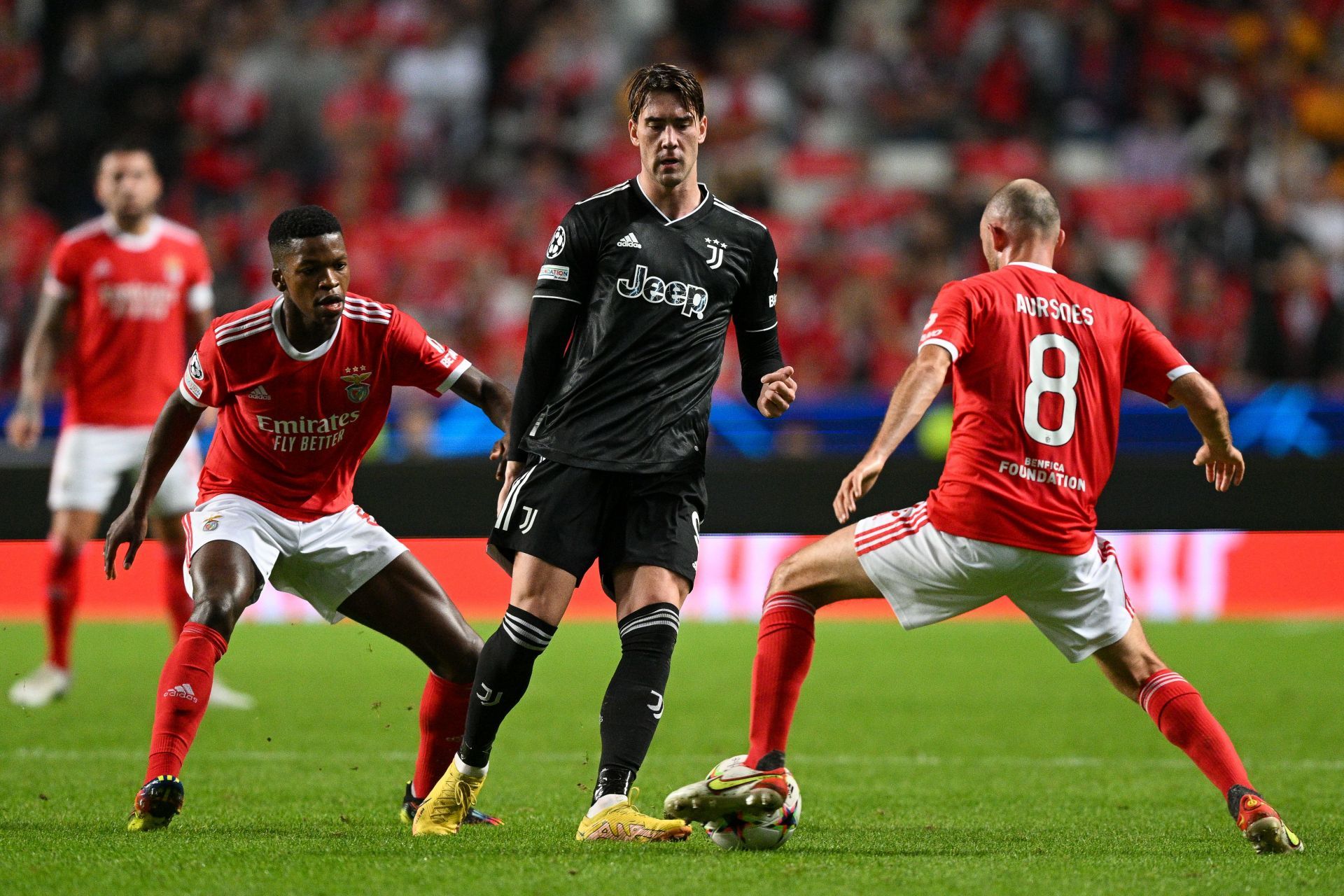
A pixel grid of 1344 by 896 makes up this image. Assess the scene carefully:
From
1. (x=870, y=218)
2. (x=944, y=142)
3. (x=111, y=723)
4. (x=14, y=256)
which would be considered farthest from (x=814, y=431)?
(x=14, y=256)

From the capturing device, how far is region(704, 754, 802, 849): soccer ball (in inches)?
165

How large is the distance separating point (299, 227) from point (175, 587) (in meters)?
3.30

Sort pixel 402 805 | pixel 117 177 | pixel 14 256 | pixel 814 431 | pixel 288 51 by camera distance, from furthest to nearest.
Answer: pixel 288 51
pixel 14 256
pixel 814 431
pixel 117 177
pixel 402 805

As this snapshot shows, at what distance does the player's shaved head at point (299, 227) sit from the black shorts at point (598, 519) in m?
0.90

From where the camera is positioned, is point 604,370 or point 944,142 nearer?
point 604,370

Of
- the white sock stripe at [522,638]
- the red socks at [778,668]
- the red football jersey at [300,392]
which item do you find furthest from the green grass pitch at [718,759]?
the red football jersey at [300,392]

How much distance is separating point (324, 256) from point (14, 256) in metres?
11.5

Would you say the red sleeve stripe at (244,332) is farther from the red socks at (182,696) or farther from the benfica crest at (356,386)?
the red socks at (182,696)

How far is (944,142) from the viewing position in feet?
50.8

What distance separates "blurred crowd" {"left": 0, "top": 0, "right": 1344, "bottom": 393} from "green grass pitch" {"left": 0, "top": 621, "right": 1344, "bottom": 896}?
4.79m

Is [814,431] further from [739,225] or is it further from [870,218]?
[739,225]

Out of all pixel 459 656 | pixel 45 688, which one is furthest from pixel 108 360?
pixel 459 656

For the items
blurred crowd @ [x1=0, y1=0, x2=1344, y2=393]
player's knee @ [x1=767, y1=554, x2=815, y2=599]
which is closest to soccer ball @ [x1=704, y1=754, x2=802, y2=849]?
player's knee @ [x1=767, y1=554, x2=815, y2=599]

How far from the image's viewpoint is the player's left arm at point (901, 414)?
3.98 m
